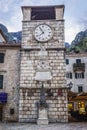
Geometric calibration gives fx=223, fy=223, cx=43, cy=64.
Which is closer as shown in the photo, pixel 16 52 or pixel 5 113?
pixel 5 113

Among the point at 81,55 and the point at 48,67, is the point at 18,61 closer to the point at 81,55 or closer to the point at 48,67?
the point at 48,67

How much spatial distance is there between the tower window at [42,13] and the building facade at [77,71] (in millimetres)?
16341

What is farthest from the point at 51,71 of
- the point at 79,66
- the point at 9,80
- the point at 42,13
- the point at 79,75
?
the point at 79,75

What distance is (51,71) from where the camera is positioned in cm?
2159

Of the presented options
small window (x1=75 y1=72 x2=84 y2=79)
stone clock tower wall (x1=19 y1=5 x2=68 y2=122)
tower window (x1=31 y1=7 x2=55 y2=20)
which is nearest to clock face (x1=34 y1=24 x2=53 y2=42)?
stone clock tower wall (x1=19 y1=5 x2=68 y2=122)

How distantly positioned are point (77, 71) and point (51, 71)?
62.5 feet

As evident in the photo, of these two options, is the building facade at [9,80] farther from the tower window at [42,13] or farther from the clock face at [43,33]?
the tower window at [42,13]

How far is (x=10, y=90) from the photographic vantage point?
21.9 m

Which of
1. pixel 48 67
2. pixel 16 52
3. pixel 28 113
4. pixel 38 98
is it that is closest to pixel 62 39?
pixel 48 67

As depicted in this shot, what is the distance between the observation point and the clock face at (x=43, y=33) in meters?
22.6

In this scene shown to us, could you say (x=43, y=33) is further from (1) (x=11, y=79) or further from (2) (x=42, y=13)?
(1) (x=11, y=79)

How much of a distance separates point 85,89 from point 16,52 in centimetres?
2002

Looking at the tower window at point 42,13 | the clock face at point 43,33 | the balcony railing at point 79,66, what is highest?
the tower window at point 42,13

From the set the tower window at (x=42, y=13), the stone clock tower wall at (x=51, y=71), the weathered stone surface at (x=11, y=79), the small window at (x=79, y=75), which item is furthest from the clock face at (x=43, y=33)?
the small window at (x=79, y=75)
